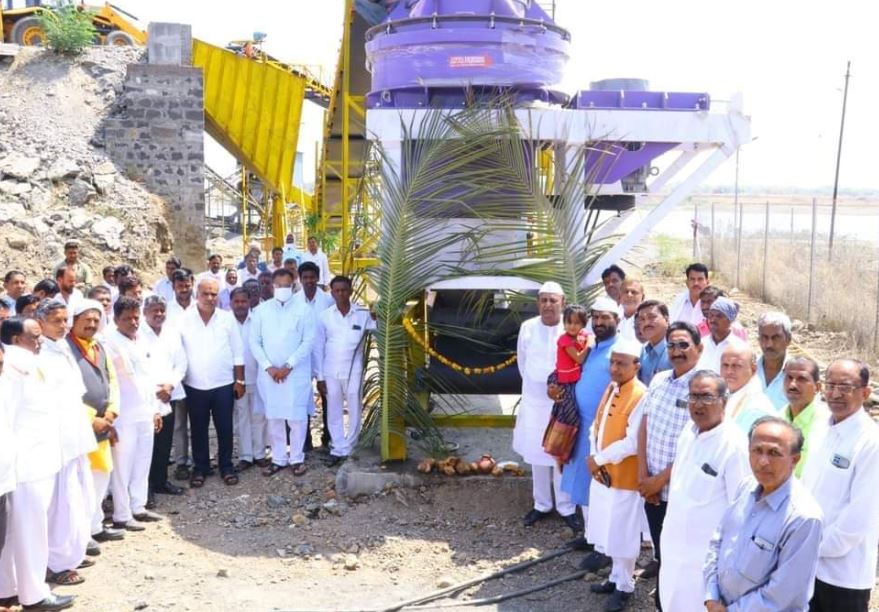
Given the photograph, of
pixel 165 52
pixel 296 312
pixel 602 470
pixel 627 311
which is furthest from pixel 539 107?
pixel 165 52

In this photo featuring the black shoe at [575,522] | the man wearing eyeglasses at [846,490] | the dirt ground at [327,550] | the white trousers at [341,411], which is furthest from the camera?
the white trousers at [341,411]

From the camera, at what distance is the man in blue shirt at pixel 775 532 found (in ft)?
9.50

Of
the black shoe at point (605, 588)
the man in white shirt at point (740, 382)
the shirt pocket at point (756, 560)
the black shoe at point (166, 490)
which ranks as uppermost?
the man in white shirt at point (740, 382)

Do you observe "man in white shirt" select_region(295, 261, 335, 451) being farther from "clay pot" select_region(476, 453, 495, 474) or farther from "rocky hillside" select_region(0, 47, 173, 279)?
"rocky hillside" select_region(0, 47, 173, 279)

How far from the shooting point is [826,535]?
3.53m

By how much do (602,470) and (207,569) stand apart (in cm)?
266

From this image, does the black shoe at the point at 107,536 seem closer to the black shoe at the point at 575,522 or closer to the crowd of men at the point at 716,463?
the crowd of men at the point at 716,463

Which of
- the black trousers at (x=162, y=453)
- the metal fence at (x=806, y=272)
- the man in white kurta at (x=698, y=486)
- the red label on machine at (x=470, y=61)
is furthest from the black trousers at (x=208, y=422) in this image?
the metal fence at (x=806, y=272)

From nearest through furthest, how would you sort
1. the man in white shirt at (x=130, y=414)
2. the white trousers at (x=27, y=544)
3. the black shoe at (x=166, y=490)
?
the white trousers at (x=27, y=544)
the man in white shirt at (x=130, y=414)
the black shoe at (x=166, y=490)

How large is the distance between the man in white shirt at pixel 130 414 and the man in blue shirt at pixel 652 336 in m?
3.51

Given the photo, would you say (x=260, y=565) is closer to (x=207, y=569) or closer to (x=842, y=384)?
(x=207, y=569)

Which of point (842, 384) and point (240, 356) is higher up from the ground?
point (842, 384)

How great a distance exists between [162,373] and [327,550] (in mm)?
1925

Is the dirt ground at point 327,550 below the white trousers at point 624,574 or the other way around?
below
